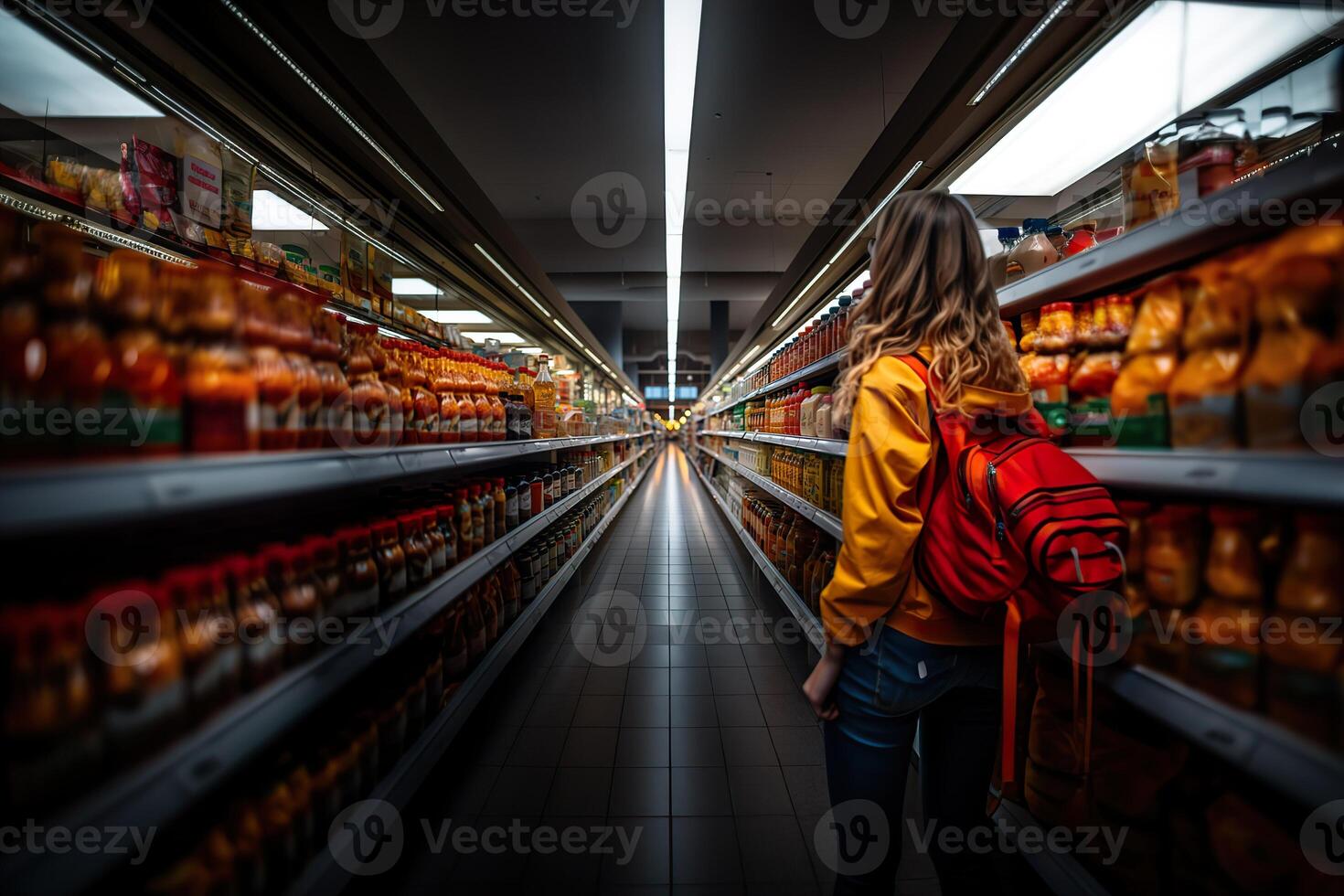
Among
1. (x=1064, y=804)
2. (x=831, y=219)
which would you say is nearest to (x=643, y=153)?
(x=831, y=219)

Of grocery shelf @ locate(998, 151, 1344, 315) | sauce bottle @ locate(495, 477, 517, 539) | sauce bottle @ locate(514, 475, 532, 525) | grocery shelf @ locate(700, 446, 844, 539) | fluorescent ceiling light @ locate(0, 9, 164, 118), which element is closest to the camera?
grocery shelf @ locate(998, 151, 1344, 315)

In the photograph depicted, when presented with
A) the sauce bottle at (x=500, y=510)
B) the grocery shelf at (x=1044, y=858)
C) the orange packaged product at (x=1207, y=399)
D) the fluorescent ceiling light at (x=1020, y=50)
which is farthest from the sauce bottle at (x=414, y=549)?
the fluorescent ceiling light at (x=1020, y=50)

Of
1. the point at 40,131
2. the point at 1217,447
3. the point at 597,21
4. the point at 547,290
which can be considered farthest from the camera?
the point at 597,21

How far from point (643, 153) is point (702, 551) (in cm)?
437

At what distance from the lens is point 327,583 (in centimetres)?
111

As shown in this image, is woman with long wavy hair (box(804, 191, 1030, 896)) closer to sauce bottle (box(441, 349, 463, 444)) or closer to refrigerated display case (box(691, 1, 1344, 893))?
refrigerated display case (box(691, 1, 1344, 893))

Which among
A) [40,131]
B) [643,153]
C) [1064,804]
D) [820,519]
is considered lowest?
[1064,804]

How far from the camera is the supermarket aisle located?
1481mm

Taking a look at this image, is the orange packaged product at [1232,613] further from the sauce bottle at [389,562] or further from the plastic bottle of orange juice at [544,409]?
the plastic bottle of orange juice at [544,409]

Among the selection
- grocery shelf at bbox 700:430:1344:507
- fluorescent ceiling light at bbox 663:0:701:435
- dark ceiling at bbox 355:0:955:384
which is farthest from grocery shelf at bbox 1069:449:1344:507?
dark ceiling at bbox 355:0:955:384

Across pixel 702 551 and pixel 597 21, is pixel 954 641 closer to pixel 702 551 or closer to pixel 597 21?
pixel 702 551

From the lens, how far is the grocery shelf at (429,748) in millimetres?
993

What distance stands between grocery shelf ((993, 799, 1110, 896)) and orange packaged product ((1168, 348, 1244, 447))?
2.84 feet

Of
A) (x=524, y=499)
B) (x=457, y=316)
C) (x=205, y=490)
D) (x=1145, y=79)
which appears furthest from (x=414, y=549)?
(x=1145, y=79)
